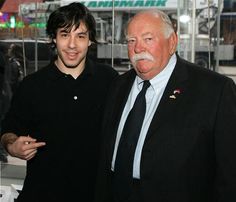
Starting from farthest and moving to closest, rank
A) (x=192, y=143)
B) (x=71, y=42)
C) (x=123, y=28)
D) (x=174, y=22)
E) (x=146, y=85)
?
(x=123, y=28) < (x=174, y=22) < (x=71, y=42) < (x=146, y=85) < (x=192, y=143)

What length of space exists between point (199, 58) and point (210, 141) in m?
1.72

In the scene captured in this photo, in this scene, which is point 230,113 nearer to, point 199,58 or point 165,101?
point 165,101

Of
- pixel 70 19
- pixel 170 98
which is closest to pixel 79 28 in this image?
pixel 70 19

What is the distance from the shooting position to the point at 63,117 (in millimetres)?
1738

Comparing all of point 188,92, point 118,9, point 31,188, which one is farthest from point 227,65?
point 31,188

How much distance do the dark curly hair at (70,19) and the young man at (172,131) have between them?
298 mm

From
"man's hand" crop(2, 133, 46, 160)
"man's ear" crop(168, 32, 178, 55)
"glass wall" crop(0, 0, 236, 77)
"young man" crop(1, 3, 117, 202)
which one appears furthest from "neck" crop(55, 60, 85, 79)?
"glass wall" crop(0, 0, 236, 77)

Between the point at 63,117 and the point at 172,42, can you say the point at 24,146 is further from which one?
the point at 172,42

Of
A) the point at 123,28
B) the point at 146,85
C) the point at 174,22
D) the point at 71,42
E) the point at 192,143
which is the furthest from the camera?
the point at 123,28

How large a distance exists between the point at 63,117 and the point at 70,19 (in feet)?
1.42

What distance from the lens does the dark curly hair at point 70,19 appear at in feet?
5.65

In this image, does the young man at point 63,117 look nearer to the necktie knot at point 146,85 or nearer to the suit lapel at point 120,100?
the suit lapel at point 120,100

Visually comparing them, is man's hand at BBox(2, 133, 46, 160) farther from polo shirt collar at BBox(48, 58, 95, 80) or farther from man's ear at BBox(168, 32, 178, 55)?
man's ear at BBox(168, 32, 178, 55)

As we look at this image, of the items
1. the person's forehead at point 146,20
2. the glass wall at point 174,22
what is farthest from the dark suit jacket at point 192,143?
the glass wall at point 174,22
